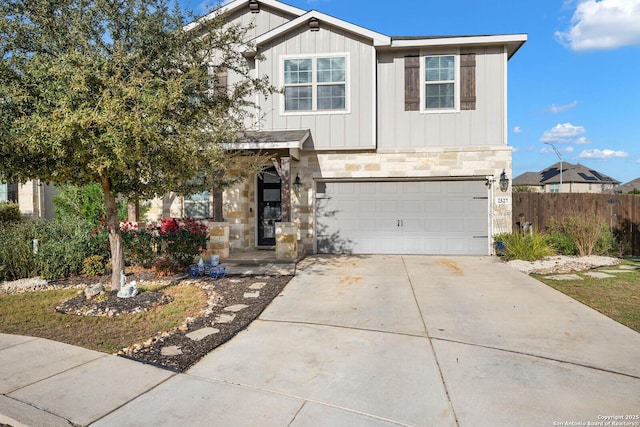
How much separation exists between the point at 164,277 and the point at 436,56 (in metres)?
8.75

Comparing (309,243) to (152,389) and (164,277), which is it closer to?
(164,277)

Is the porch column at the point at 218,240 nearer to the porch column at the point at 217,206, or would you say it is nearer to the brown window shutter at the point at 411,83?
the porch column at the point at 217,206

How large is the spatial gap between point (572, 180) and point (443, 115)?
38076 millimetres

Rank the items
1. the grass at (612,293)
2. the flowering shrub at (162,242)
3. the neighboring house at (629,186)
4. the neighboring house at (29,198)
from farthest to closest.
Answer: the neighboring house at (629,186) < the neighboring house at (29,198) < the flowering shrub at (162,242) < the grass at (612,293)

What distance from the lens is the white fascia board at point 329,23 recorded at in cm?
1026

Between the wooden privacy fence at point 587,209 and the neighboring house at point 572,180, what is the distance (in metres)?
29.8

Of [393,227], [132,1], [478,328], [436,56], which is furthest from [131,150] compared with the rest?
[436,56]

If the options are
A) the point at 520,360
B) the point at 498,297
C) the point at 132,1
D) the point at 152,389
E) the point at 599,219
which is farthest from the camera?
the point at 599,219

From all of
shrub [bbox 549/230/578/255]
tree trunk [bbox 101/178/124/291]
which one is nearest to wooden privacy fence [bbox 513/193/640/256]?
shrub [bbox 549/230/578/255]

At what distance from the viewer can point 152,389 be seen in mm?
3145

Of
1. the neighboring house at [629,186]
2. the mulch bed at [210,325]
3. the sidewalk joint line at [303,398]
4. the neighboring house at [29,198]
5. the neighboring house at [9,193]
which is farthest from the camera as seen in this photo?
the neighboring house at [629,186]

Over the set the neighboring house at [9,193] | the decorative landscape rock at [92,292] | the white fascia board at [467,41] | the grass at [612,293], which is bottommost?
the grass at [612,293]

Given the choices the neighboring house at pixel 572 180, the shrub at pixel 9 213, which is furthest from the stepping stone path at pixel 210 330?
the neighboring house at pixel 572 180

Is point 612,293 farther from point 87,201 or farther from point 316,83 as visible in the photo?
point 87,201
